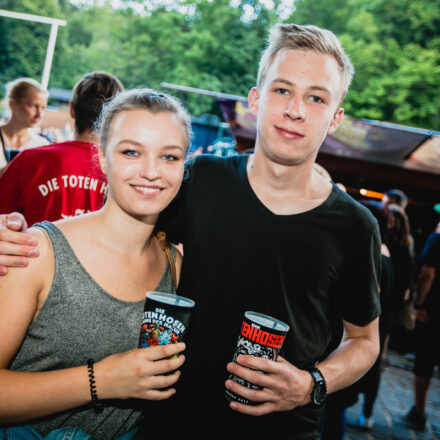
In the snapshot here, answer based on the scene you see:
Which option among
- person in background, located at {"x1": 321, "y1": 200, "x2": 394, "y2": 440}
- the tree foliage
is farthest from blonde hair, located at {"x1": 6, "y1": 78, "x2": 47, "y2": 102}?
the tree foliage

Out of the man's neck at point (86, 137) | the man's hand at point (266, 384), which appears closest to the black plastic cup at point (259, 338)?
the man's hand at point (266, 384)

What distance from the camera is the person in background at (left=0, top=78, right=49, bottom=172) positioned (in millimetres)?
4250

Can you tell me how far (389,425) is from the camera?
180 inches

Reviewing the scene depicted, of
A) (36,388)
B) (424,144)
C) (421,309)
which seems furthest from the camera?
(424,144)

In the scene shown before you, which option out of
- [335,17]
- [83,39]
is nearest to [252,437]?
[335,17]

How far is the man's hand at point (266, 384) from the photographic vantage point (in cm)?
130

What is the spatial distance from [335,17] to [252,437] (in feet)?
97.3

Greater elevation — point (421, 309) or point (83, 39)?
point (83, 39)

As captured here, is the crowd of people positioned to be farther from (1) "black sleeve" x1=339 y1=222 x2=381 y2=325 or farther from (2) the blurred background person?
(2) the blurred background person

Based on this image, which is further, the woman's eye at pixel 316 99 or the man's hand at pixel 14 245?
the woman's eye at pixel 316 99

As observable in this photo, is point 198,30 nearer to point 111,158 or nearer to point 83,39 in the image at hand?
point 83,39

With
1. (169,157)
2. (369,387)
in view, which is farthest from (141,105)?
(369,387)

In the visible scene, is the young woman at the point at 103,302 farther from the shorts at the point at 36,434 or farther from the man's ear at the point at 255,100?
the man's ear at the point at 255,100

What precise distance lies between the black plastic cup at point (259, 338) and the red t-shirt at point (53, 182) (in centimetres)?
180
